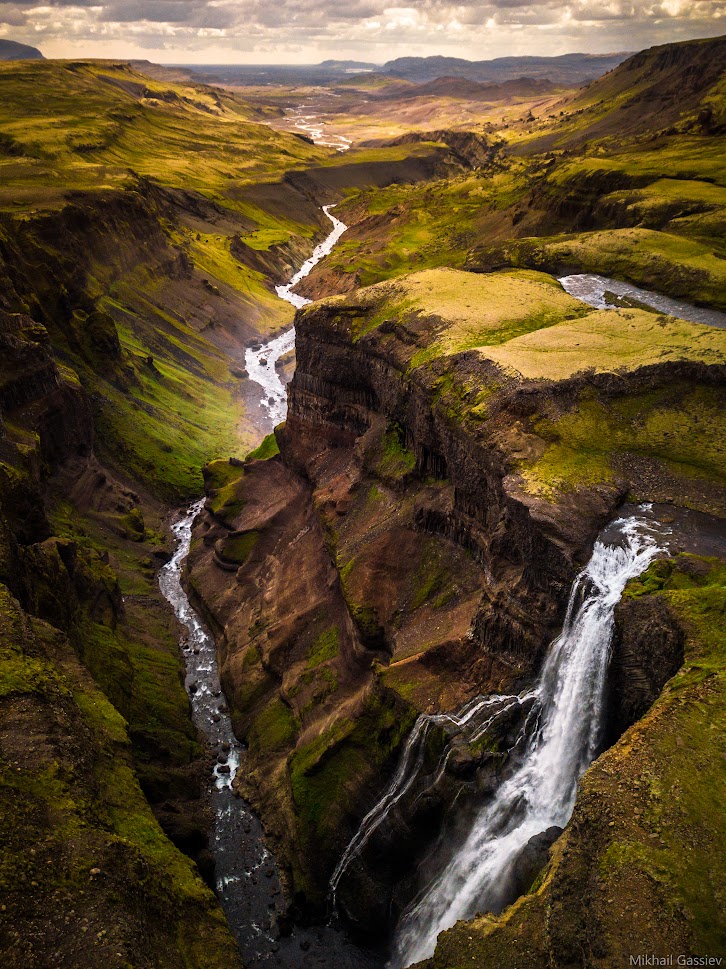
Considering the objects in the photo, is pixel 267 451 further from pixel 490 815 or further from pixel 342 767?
pixel 490 815

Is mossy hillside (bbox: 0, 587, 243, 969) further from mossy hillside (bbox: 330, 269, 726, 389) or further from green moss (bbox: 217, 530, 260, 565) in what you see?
green moss (bbox: 217, 530, 260, 565)

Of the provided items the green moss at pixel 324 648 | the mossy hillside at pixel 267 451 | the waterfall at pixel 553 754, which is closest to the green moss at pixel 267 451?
the mossy hillside at pixel 267 451

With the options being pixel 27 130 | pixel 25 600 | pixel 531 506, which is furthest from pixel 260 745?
pixel 27 130

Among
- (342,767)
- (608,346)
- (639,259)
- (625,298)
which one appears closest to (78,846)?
(342,767)

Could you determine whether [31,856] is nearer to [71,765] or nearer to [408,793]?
[71,765]

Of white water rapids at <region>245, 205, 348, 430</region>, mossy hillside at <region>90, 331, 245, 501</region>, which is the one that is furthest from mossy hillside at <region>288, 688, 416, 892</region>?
white water rapids at <region>245, 205, 348, 430</region>

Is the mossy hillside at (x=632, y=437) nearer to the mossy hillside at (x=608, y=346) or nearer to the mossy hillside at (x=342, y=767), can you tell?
the mossy hillside at (x=608, y=346)
